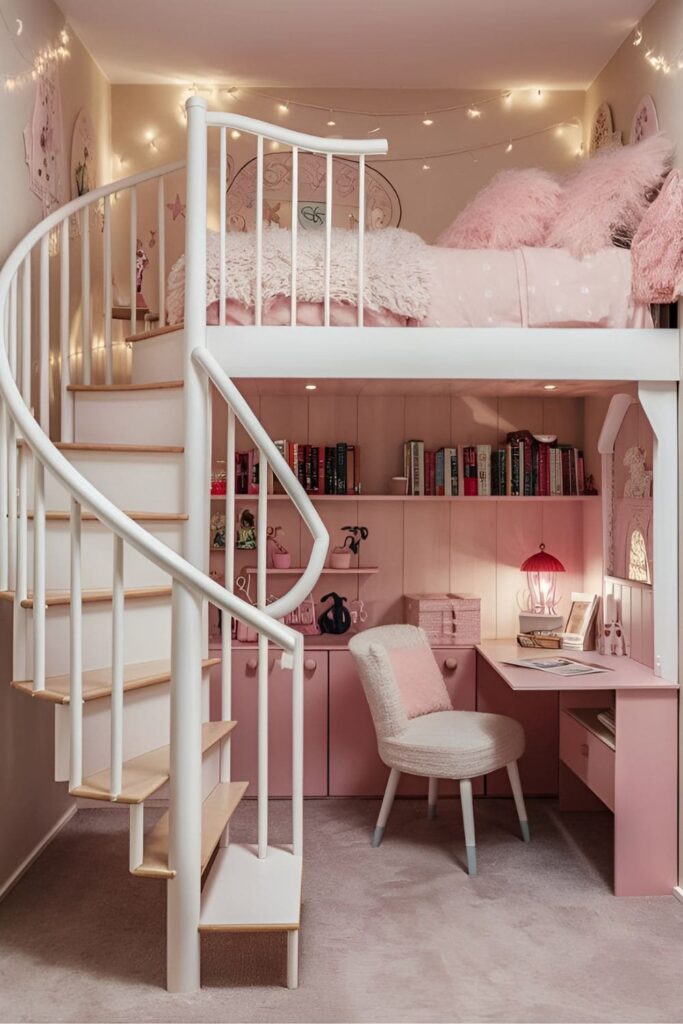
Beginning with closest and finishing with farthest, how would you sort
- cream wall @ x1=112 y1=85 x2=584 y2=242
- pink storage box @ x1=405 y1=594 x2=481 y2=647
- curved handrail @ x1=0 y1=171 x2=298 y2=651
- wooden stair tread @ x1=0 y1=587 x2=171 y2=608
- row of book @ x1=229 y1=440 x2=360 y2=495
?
curved handrail @ x1=0 y1=171 x2=298 y2=651 → wooden stair tread @ x1=0 y1=587 x2=171 y2=608 → pink storage box @ x1=405 y1=594 x2=481 y2=647 → row of book @ x1=229 y1=440 x2=360 y2=495 → cream wall @ x1=112 y1=85 x2=584 y2=242

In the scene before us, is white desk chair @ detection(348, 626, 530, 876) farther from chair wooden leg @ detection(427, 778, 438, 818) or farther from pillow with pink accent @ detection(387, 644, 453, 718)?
chair wooden leg @ detection(427, 778, 438, 818)

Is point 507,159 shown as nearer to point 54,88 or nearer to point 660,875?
point 54,88

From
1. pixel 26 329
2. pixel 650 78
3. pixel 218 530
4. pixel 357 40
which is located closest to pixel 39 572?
pixel 26 329

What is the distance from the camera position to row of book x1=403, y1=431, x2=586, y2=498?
407cm

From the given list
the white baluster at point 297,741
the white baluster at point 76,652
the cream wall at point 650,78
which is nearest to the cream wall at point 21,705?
the white baluster at point 76,652

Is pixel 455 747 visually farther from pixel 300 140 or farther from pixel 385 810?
pixel 300 140

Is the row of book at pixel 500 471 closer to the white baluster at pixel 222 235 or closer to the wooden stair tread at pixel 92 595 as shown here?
the white baluster at pixel 222 235

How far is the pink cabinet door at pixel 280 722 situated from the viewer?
12.6 ft

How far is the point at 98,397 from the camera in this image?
321 cm

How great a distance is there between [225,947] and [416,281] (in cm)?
209

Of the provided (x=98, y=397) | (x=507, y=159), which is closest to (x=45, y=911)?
(x=98, y=397)

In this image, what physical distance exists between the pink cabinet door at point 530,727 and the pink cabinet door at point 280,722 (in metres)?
0.69

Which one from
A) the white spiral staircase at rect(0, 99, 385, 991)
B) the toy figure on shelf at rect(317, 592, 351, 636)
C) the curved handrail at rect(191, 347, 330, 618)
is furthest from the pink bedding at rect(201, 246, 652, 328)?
the toy figure on shelf at rect(317, 592, 351, 636)

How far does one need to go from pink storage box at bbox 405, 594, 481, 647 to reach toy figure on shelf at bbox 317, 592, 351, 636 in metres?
0.36
